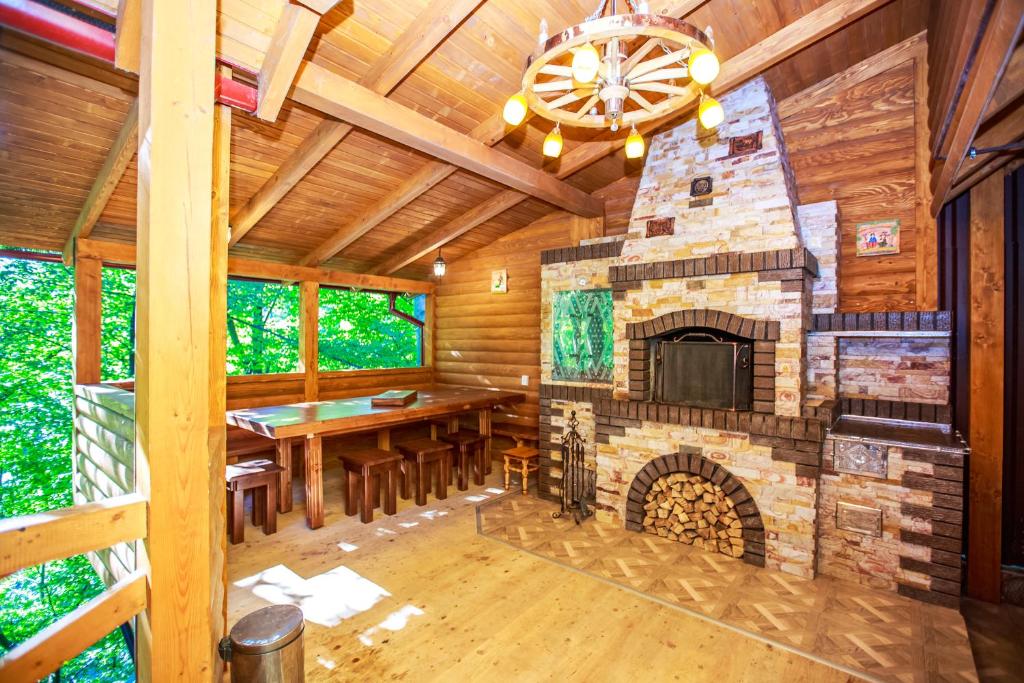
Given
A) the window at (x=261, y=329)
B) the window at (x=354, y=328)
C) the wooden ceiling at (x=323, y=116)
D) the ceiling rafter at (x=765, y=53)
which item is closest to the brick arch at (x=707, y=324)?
the ceiling rafter at (x=765, y=53)

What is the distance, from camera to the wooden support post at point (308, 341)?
5.70 m

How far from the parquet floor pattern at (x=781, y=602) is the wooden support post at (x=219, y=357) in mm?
2194

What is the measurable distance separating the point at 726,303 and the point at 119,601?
3.91 metres

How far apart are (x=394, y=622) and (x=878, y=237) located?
4592 mm

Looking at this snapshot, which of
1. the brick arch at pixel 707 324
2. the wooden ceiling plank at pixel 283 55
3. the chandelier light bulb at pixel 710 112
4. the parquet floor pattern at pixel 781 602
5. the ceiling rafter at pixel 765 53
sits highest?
the ceiling rafter at pixel 765 53

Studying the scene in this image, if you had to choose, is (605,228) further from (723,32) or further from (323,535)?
(323,535)

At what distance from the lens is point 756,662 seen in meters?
2.38

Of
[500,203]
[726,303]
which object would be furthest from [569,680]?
[500,203]

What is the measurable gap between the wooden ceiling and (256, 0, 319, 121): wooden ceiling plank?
0.14ft

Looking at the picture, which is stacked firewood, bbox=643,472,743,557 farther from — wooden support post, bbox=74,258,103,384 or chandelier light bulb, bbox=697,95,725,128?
wooden support post, bbox=74,258,103,384

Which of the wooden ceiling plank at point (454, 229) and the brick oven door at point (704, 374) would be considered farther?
the wooden ceiling plank at point (454, 229)

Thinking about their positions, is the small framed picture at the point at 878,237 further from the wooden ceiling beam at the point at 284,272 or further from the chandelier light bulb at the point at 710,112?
the wooden ceiling beam at the point at 284,272

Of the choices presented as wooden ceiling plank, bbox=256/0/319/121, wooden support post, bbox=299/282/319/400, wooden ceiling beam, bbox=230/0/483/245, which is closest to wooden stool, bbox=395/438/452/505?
wooden support post, bbox=299/282/319/400

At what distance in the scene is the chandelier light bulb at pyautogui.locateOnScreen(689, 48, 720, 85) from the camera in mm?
1901
